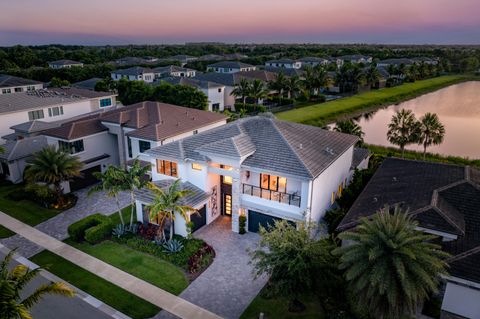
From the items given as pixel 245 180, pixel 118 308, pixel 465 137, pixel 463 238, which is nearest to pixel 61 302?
pixel 118 308

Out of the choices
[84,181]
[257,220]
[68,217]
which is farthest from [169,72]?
[257,220]

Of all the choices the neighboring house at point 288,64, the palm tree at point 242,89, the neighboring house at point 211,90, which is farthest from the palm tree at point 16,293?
the neighboring house at point 288,64

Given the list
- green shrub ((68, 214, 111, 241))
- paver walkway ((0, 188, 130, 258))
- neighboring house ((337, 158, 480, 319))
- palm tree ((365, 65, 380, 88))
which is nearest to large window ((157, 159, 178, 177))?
paver walkway ((0, 188, 130, 258))

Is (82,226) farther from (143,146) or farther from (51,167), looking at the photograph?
(143,146)

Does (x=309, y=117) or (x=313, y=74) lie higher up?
(x=313, y=74)

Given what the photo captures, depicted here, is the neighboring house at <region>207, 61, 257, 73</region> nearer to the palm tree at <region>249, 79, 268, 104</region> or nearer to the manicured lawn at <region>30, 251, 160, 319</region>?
the palm tree at <region>249, 79, 268, 104</region>

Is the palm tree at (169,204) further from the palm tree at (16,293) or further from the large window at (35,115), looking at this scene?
the large window at (35,115)

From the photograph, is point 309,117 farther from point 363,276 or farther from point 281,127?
point 363,276
